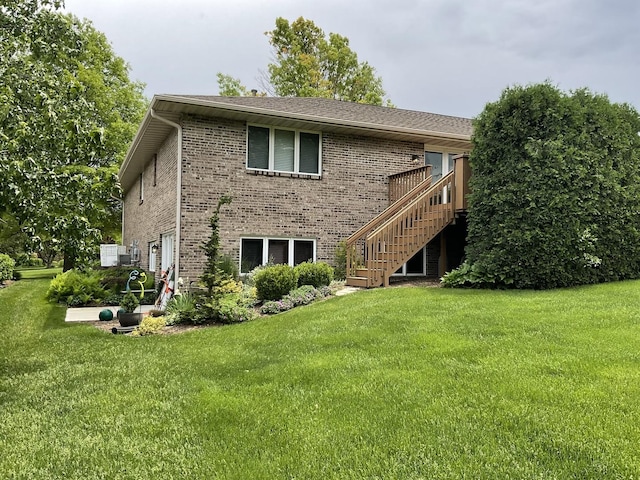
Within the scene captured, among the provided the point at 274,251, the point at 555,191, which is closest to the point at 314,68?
the point at 274,251

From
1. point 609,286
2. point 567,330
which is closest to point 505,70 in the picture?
point 609,286

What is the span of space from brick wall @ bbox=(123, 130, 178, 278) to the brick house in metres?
0.06

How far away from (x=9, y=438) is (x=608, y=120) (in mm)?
10130

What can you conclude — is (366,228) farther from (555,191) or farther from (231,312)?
(555,191)

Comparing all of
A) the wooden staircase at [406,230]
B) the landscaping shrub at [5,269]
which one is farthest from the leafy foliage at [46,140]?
the landscaping shrub at [5,269]

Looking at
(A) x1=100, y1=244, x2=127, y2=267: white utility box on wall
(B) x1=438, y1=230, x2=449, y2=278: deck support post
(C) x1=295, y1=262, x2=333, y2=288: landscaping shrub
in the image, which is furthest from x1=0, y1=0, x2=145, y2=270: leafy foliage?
(A) x1=100, y1=244, x2=127, y2=267: white utility box on wall

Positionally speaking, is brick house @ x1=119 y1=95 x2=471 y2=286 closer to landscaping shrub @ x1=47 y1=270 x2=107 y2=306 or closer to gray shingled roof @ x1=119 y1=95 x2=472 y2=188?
gray shingled roof @ x1=119 y1=95 x2=472 y2=188

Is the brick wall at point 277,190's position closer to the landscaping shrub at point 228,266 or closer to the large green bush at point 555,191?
the landscaping shrub at point 228,266

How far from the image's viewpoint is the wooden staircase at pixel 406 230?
1021 centimetres

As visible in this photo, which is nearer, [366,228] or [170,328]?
[170,328]

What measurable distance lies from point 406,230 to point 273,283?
3.23 m

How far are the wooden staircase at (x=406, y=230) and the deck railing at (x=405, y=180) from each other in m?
0.67

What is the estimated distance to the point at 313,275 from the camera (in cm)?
1041

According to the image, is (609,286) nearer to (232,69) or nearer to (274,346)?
(274,346)
